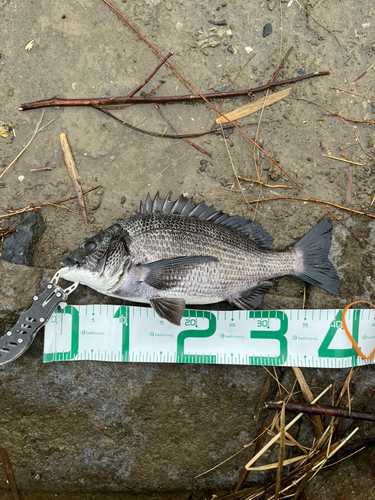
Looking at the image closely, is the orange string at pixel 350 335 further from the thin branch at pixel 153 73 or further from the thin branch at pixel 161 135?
the thin branch at pixel 153 73

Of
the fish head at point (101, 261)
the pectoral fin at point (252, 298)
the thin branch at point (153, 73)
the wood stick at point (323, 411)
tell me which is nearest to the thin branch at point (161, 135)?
the thin branch at point (153, 73)

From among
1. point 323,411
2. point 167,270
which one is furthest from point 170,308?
point 323,411

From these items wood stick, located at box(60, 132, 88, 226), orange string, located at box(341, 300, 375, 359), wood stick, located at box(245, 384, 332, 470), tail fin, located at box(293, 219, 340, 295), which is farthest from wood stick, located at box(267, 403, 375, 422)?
wood stick, located at box(60, 132, 88, 226)

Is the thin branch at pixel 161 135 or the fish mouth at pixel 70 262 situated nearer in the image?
the fish mouth at pixel 70 262

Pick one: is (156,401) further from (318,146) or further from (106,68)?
(106,68)

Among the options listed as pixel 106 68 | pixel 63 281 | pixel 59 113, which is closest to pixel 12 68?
pixel 59 113
